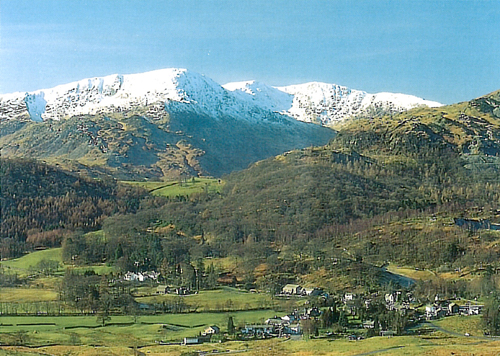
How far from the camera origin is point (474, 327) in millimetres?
12719

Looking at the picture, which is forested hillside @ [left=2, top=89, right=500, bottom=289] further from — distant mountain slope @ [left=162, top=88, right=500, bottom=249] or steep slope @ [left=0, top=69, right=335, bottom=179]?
steep slope @ [left=0, top=69, right=335, bottom=179]

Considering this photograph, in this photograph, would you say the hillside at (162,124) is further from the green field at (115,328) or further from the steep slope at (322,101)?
the green field at (115,328)

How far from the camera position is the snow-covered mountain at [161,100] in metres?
116

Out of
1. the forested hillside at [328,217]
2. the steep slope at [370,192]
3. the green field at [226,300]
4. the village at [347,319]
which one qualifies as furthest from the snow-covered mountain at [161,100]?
the village at [347,319]

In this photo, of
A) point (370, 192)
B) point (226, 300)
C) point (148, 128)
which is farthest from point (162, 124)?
point (226, 300)

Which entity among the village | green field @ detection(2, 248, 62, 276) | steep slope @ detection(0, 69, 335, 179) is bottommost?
the village

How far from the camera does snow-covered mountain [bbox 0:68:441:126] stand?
116m

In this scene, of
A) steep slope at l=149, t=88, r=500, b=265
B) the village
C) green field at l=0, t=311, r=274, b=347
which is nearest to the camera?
green field at l=0, t=311, r=274, b=347

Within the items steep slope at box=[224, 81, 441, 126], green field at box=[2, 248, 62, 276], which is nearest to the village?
green field at box=[2, 248, 62, 276]

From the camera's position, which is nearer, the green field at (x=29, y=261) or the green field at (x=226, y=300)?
the green field at (x=226, y=300)

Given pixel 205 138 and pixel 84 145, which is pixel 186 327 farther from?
pixel 205 138

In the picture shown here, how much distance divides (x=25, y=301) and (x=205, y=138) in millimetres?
86706

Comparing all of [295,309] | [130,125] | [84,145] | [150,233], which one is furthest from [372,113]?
[295,309]

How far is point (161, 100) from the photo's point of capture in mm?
117312
